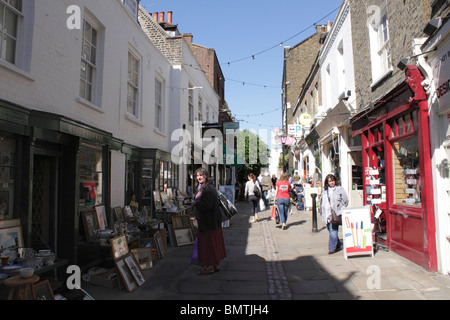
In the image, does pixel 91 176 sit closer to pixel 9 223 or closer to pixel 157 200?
pixel 9 223

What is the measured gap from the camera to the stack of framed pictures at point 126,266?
185 inches

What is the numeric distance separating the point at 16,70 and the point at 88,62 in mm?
2322

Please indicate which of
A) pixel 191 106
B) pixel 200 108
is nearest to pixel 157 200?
pixel 191 106

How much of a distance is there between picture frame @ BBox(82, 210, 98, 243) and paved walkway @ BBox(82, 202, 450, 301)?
96 cm

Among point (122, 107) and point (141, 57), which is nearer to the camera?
point (122, 107)

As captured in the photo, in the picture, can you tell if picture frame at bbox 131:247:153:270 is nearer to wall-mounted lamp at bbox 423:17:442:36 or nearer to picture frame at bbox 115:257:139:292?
picture frame at bbox 115:257:139:292

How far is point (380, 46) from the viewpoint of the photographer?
768 centimetres

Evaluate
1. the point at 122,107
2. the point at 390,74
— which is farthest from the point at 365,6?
the point at 122,107

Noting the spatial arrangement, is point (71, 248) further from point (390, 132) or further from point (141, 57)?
point (390, 132)

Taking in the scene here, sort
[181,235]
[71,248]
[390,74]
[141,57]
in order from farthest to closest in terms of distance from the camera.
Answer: [141,57], [181,235], [390,74], [71,248]

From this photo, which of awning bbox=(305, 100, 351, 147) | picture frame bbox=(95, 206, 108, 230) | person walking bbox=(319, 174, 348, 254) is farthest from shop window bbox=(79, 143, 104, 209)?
awning bbox=(305, 100, 351, 147)

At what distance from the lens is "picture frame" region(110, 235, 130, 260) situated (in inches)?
187
